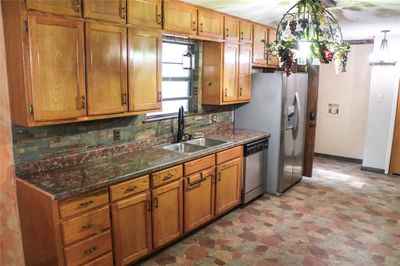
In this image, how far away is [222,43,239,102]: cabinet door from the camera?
3828mm

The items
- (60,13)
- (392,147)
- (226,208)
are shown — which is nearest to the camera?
(60,13)

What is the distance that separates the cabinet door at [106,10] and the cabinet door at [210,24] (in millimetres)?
1014

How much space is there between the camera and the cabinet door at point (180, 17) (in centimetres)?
299

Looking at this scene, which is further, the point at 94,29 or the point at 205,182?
the point at 205,182

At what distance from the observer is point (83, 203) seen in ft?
7.20

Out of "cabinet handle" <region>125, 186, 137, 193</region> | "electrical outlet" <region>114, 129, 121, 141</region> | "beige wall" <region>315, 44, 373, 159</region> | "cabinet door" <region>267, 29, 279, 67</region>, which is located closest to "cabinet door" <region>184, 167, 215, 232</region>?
"cabinet handle" <region>125, 186, 137, 193</region>

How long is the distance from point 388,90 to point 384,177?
145 cm

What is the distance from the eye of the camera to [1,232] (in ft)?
2.64

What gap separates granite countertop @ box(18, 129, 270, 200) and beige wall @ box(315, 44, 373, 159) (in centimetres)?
380

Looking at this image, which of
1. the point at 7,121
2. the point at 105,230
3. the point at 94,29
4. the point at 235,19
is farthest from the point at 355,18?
the point at 7,121

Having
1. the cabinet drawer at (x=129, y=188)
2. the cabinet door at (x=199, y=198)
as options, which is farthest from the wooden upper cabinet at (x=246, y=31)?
the cabinet drawer at (x=129, y=188)

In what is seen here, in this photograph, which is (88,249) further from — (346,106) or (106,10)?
(346,106)

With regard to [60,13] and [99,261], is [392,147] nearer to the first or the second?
[99,261]

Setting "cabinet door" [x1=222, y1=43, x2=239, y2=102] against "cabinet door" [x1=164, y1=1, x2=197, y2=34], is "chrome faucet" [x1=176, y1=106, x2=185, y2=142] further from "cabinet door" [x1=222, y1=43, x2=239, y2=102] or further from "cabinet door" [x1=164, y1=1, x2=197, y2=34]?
"cabinet door" [x1=164, y1=1, x2=197, y2=34]
